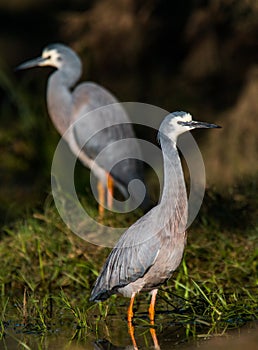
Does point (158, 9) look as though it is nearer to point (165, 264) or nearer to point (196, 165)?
point (196, 165)

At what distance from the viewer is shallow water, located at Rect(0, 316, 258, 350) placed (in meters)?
4.60

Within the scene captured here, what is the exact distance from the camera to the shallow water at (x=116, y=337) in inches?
181

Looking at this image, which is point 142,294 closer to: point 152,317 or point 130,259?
point 152,317

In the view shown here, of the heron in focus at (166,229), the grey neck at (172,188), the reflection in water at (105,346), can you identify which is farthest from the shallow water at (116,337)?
the grey neck at (172,188)

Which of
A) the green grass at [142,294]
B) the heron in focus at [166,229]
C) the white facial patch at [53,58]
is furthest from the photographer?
the white facial patch at [53,58]

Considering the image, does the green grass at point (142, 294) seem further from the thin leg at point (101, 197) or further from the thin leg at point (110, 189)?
the thin leg at point (110, 189)

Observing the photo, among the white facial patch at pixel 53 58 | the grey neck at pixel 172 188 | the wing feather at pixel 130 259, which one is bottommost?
the wing feather at pixel 130 259

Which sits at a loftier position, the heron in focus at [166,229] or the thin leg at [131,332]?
the heron in focus at [166,229]

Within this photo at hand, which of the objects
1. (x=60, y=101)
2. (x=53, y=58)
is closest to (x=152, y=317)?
(x=60, y=101)

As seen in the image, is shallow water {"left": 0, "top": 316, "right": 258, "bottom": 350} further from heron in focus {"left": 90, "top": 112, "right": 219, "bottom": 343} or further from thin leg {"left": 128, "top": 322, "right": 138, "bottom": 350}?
heron in focus {"left": 90, "top": 112, "right": 219, "bottom": 343}

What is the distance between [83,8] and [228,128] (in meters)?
2.93

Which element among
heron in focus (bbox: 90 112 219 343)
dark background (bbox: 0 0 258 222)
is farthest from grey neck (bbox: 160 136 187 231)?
dark background (bbox: 0 0 258 222)

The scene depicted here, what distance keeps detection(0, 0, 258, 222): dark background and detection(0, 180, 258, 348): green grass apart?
1721mm

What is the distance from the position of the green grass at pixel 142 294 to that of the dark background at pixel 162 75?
5.65 ft
